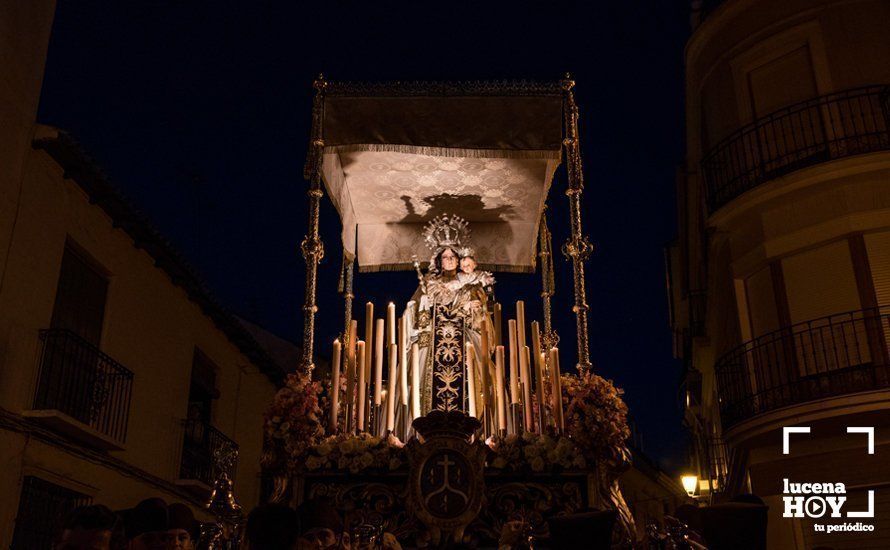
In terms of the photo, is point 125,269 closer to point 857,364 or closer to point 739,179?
point 739,179

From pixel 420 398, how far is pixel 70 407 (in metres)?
4.59

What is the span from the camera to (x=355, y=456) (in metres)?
5.54

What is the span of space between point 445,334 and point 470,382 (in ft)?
1.70

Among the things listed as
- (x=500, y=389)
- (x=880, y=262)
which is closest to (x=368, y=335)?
(x=500, y=389)

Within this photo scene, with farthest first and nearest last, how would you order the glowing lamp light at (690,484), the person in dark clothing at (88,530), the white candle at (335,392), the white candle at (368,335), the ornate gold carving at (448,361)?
the glowing lamp light at (690,484)
the ornate gold carving at (448,361)
the white candle at (368,335)
the white candle at (335,392)
the person in dark clothing at (88,530)

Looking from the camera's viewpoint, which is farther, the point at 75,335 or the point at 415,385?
the point at 75,335

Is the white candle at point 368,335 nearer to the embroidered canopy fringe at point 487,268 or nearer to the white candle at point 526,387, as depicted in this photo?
the white candle at point 526,387

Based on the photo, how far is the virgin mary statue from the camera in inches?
A: 274

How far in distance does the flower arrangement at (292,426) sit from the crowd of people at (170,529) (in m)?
1.33

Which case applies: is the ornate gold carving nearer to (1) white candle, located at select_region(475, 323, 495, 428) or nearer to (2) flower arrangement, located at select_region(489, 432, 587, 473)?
(1) white candle, located at select_region(475, 323, 495, 428)

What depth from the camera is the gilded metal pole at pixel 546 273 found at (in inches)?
313

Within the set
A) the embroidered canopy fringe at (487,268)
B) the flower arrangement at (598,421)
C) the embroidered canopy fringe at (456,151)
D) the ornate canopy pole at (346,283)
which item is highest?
the embroidered canopy fringe at (456,151)

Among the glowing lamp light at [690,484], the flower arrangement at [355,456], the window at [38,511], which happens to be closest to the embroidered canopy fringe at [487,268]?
the flower arrangement at [355,456]

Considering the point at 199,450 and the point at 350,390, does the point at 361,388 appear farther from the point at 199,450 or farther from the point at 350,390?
the point at 199,450
